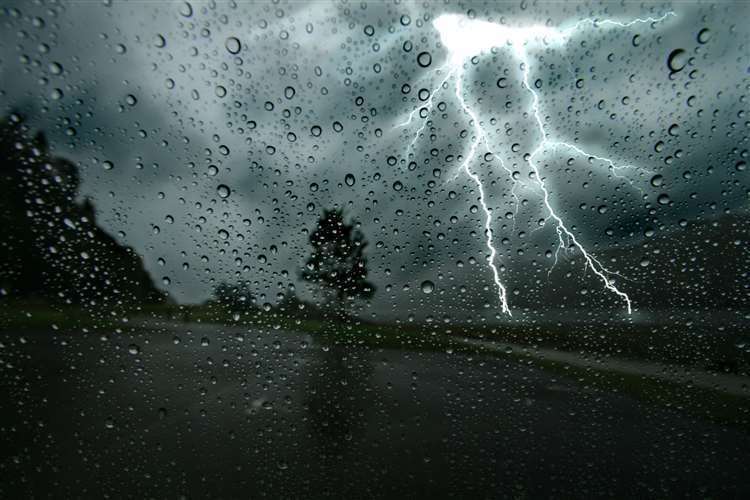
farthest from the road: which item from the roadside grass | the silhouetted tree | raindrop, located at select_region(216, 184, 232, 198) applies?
raindrop, located at select_region(216, 184, 232, 198)

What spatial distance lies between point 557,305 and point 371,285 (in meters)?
1.03

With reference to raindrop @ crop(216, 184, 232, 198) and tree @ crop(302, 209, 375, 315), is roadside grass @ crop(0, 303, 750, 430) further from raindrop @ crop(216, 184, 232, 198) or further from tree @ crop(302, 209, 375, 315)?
raindrop @ crop(216, 184, 232, 198)

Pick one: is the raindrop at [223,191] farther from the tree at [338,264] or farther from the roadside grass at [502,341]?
the roadside grass at [502,341]

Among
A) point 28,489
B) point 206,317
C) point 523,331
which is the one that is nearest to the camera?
point 28,489

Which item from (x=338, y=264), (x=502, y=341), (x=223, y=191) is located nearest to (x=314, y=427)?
(x=338, y=264)

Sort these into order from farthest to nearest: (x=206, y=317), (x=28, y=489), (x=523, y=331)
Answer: (x=523, y=331) → (x=206, y=317) → (x=28, y=489)

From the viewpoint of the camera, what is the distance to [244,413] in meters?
1.63

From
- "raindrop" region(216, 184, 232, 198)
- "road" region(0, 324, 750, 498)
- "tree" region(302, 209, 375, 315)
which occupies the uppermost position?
"raindrop" region(216, 184, 232, 198)

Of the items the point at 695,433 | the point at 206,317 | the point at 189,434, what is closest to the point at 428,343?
the point at 206,317

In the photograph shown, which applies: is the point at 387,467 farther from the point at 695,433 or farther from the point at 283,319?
the point at 695,433

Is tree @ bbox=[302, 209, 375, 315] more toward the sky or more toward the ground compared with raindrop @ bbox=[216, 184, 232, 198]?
more toward the ground

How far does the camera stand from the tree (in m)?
1.75

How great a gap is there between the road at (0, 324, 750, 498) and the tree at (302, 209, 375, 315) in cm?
28

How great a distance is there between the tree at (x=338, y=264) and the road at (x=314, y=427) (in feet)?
0.90
